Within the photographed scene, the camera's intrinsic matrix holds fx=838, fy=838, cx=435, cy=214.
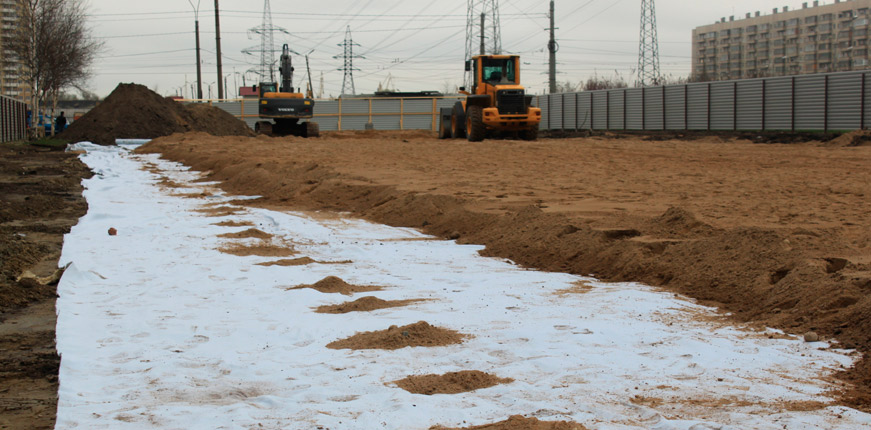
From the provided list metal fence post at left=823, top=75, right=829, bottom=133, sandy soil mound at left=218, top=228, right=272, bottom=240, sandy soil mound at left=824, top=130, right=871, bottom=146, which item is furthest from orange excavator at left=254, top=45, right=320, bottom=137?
sandy soil mound at left=218, top=228, right=272, bottom=240

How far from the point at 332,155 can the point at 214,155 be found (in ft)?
9.98

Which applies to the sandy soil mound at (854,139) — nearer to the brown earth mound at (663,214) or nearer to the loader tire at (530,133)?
the brown earth mound at (663,214)

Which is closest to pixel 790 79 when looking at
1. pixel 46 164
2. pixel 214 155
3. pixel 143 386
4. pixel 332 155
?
pixel 332 155

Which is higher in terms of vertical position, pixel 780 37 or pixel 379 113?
pixel 780 37

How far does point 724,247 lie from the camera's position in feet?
21.6

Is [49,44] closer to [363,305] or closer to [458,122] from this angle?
[458,122]

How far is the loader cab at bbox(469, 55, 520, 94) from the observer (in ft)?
95.6

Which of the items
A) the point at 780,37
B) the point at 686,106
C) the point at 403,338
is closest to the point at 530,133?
the point at 686,106

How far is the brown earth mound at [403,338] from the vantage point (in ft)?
15.6

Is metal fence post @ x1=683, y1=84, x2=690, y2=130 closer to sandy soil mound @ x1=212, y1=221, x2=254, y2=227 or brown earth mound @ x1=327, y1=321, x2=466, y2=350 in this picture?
sandy soil mound @ x1=212, y1=221, x2=254, y2=227

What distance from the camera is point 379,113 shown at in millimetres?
50406

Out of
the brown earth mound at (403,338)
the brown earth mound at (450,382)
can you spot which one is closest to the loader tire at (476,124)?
the brown earth mound at (403,338)

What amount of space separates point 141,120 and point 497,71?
16.6m

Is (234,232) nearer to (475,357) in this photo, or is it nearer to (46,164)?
(475,357)
